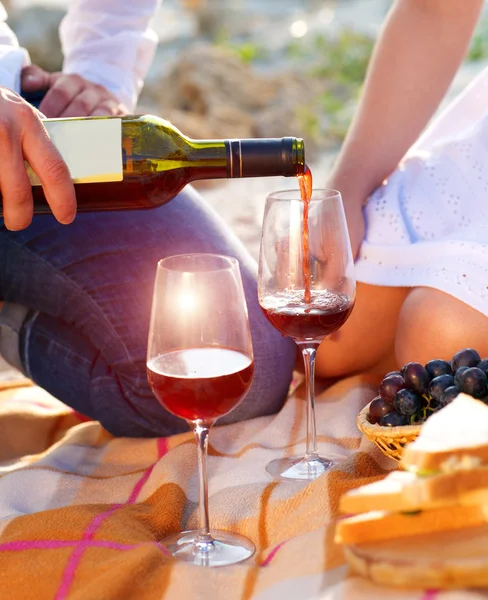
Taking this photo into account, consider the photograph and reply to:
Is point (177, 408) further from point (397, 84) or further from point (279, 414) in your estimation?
point (397, 84)

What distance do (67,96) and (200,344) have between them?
3.52 feet

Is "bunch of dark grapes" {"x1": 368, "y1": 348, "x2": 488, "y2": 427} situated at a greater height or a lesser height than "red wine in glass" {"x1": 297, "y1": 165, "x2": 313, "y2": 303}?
lesser

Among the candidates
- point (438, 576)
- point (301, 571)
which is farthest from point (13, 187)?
point (438, 576)

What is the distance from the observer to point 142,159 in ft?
4.76

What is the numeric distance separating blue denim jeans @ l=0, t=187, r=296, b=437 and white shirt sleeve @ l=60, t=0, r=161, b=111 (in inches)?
17.6

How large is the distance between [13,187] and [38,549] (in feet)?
1.76

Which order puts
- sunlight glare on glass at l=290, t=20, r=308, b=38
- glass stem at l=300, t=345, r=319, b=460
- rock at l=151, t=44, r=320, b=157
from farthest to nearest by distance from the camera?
sunlight glare on glass at l=290, t=20, r=308, b=38
rock at l=151, t=44, r=320, b=157
glass stem at l=300, t=345, r=319, b=460

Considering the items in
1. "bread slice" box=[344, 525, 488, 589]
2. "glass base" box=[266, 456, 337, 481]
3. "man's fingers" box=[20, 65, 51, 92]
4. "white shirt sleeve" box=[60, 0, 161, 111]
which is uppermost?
"white shirt sleeve" box=[60, 0, 161, 111]

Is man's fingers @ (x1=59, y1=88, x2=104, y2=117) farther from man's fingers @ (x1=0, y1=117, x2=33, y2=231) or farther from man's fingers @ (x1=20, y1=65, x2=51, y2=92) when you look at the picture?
man's fingers @ (x1=0, y1=117, x2=33, y2=231)

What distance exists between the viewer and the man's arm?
2.09 meters

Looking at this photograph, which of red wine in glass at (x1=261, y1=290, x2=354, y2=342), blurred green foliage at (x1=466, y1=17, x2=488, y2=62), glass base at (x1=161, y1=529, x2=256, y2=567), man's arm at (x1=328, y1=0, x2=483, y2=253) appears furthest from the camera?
blurred green foliage at (x1=466, y1=17, x2=488, y2=62)

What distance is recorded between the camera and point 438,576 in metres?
0.91

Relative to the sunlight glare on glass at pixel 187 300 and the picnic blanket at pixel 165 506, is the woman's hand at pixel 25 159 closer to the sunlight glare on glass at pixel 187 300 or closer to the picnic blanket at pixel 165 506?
the sunlight glare on glass at pixel 187 300

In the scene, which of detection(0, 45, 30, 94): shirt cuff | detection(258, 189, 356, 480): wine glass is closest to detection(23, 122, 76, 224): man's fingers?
detection(258, 189, 356, 480): wine glass
